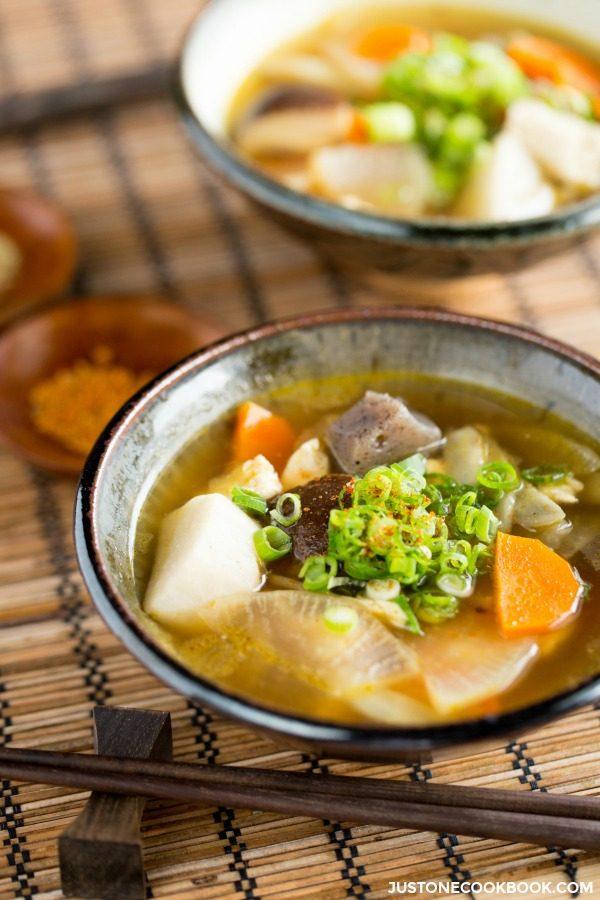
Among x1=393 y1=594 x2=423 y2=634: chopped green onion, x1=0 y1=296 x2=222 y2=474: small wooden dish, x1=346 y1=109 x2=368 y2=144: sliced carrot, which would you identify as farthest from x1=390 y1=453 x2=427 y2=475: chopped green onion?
x1=346 y1=109 x2=368 y2=144: sliced carrot

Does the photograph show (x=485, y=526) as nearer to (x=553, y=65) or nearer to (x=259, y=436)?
(x=259, y=436)

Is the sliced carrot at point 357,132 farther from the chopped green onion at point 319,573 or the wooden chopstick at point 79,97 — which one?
the chopped green onion at point 319,573

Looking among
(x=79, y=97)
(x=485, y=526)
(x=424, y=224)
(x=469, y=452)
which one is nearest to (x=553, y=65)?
(x=424, y=224)

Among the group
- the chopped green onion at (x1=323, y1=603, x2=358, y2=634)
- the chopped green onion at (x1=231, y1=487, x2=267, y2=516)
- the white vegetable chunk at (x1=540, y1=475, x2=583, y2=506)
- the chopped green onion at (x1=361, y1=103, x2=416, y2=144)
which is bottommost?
the chopped green onion at (x1=231, y1=487, x2=267, y2=516)

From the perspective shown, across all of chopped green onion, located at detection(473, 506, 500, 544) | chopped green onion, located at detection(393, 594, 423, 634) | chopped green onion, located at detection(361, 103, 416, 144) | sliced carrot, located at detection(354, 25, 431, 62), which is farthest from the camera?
sliced carrot, located at detection(354, 25, 431, 62)

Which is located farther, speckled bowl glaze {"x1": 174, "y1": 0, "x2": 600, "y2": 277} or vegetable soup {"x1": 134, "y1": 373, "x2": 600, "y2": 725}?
speckled bowl glaze {"x1": 174, "y1": 0, "x2": 600, "y2": 277}

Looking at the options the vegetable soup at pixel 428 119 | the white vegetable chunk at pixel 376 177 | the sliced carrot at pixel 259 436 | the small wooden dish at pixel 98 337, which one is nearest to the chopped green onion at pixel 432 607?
the sliced carrot at pixel 259 436

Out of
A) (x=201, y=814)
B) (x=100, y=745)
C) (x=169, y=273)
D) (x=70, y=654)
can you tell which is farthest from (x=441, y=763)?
(x=169, y=273)

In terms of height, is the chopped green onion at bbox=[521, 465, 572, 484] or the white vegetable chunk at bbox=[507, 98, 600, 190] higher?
the white vegetable chunk at bbox=[507, 98, 600, 190]

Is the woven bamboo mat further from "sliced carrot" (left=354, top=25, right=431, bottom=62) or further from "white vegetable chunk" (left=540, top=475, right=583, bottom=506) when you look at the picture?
"sliced carrot" (left=354, top=25, right=431, bottom=62)
